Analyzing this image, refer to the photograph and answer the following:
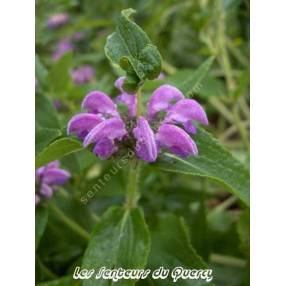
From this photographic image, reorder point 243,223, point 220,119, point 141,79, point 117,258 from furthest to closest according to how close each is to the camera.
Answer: point 220,119, point 243,223, point 117,258, point 141,79

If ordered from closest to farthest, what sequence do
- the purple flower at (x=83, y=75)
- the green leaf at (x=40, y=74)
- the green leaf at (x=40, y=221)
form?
the green leaf at (x=40, y=221), the green leaf at (x=40, y=74), the purple flower at (x=83, y=75)

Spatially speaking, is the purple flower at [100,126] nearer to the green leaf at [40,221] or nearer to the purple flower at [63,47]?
the green leaf at [40,221]

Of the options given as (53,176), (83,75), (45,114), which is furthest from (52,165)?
(83,75)

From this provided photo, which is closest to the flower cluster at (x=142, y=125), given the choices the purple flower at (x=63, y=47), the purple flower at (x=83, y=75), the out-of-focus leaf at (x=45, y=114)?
the out-of-focus leaf at (x=45, y=114)

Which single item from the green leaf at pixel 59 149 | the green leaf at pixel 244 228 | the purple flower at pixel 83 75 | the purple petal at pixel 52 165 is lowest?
the green leaf at pixel 244 228

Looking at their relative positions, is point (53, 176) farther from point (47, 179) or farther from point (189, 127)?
point (189, 127)

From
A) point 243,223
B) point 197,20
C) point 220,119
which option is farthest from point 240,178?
point 220,119

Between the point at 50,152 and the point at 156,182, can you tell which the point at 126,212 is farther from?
the point at 156,182

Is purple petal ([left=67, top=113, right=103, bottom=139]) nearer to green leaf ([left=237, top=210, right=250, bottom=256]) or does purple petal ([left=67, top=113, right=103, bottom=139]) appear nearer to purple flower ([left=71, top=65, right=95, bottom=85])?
green leaf ([left=237, top=210, right=250, bottom=256])
